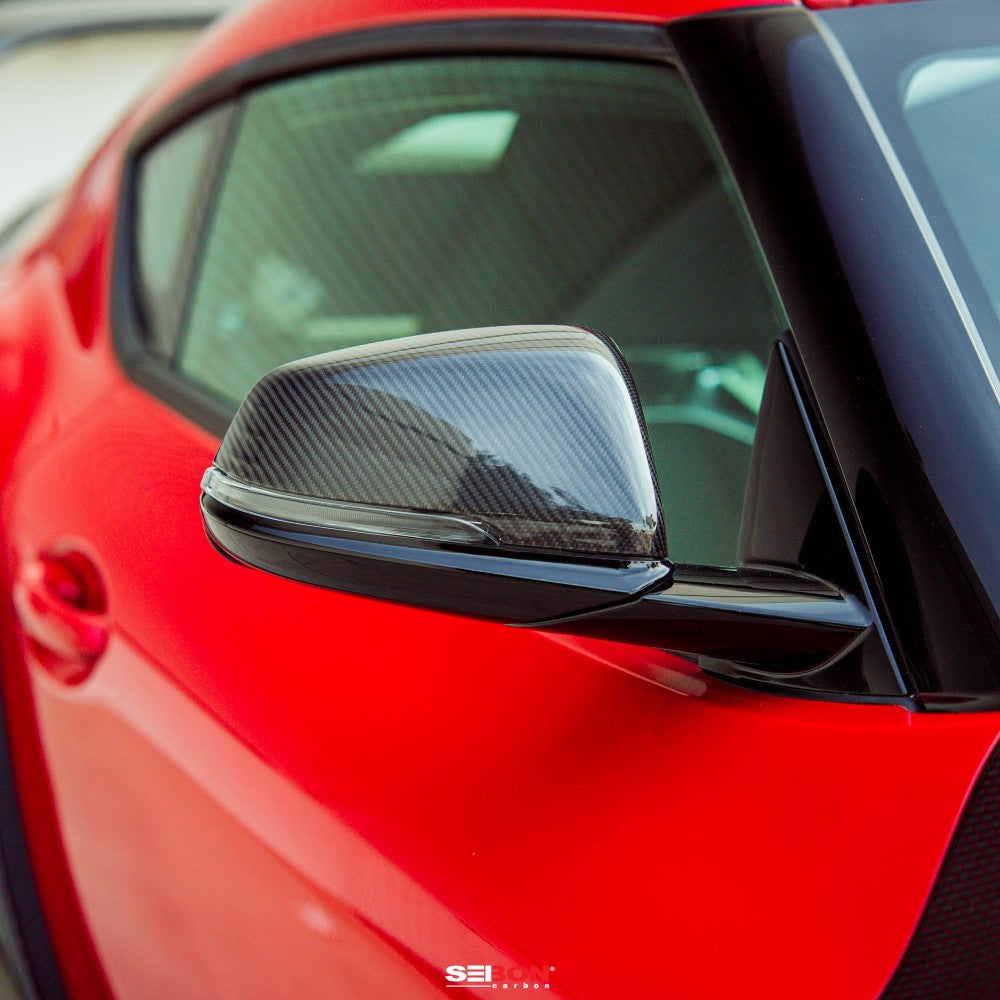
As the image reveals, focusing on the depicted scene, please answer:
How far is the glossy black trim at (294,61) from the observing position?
0.98 m

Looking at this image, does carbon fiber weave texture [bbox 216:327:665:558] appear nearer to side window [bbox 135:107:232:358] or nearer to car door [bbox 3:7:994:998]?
car door [bbox 3:7:994:998]

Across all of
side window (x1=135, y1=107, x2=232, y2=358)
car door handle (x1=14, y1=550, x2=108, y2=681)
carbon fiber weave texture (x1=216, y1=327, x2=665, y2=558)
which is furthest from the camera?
side window (x1=135, y1=107, x2=232, y2=358)

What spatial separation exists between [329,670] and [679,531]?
32cm

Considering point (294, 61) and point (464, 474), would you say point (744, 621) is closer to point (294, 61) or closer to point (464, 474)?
point (464, 474)

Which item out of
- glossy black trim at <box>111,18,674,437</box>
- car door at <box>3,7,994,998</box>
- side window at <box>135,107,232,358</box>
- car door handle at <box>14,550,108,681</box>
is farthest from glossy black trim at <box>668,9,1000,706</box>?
side window at <box>135,107,232,358</box>

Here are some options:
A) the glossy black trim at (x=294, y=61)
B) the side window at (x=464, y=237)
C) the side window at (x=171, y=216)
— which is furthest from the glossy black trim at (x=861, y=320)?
the side window at (x=171, y=216)

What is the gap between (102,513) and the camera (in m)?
Answer: 1.23

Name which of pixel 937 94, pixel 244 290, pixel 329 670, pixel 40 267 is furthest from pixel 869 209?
pixel 40 267

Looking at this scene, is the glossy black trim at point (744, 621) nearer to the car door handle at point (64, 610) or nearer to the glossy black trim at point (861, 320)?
the glossy black trim at point (861, 320)

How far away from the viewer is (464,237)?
1741mm

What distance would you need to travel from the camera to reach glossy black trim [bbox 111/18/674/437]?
3.23 ft

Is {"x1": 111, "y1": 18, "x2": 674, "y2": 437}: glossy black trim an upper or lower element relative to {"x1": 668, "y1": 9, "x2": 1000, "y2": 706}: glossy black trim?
upper

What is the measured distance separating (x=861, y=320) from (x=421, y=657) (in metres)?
0.43

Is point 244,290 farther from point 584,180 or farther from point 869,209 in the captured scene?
point 869,209
